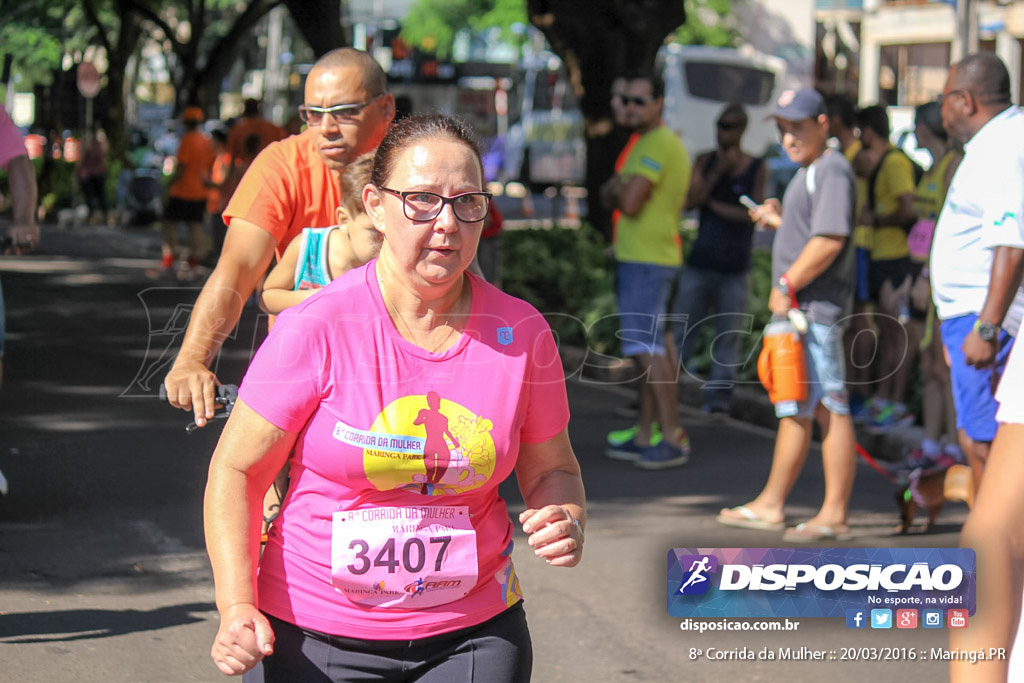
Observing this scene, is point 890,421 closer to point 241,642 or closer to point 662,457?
point 662,457

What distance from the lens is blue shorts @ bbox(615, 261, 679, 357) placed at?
8000 millimetres

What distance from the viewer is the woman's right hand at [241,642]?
254cm

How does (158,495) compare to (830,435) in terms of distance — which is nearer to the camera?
(830,435)

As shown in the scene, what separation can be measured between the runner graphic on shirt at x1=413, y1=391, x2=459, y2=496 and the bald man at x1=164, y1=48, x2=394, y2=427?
173 centimetres

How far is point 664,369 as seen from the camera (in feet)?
26.5

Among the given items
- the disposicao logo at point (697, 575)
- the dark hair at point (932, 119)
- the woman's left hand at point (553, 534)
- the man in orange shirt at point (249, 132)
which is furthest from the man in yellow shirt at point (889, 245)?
the man in orange shirt at point (249, 132)

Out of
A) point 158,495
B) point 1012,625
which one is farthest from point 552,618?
point 1012,625

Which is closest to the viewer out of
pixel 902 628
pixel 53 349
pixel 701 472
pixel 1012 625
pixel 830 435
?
pixel 1012 625

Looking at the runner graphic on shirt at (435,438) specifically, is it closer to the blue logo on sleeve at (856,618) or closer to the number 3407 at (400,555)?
the number 3407 at (400,555)

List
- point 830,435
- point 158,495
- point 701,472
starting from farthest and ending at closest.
→ point 701,472 → point 158,495 → point 830,435

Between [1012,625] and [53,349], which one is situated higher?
[1012,625]

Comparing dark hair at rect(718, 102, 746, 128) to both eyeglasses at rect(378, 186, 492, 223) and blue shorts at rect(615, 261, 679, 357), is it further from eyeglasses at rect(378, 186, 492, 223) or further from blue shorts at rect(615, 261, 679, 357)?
eyeglasses at rect(378, 186, 492, 223)

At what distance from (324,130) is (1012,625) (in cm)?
308

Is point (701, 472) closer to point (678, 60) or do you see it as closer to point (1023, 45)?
point (678, 60)
